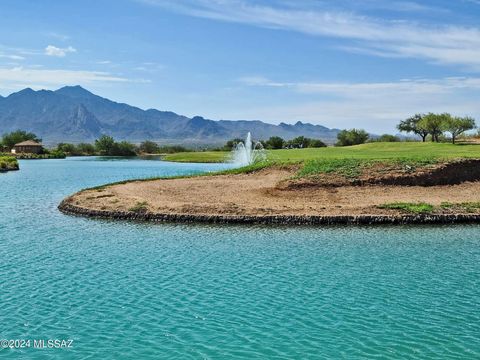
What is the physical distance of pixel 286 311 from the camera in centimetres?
1638

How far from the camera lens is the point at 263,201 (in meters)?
37.3

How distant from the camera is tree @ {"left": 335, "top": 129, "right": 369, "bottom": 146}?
487 feet

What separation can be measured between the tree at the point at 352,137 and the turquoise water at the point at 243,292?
397 ft

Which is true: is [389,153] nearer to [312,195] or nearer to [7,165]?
[312,195]

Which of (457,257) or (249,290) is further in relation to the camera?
(457,257)

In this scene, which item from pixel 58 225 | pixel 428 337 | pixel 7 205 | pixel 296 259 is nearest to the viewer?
pixel 428 337

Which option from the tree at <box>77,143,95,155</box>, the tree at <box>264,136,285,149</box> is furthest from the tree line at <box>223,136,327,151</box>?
the tree at <box>77,143,95,155</box>

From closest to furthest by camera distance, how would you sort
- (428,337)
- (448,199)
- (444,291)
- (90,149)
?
(428,337)
(444,291)
(448,199)
(90,149)

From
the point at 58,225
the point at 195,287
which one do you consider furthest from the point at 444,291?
the point at 58,225

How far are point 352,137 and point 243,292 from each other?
136 meters

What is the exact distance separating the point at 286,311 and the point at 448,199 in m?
24.8

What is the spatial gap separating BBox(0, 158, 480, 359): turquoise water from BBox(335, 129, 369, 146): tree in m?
121

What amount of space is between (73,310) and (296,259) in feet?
33.6

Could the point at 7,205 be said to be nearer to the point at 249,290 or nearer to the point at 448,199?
the point at 249,290
